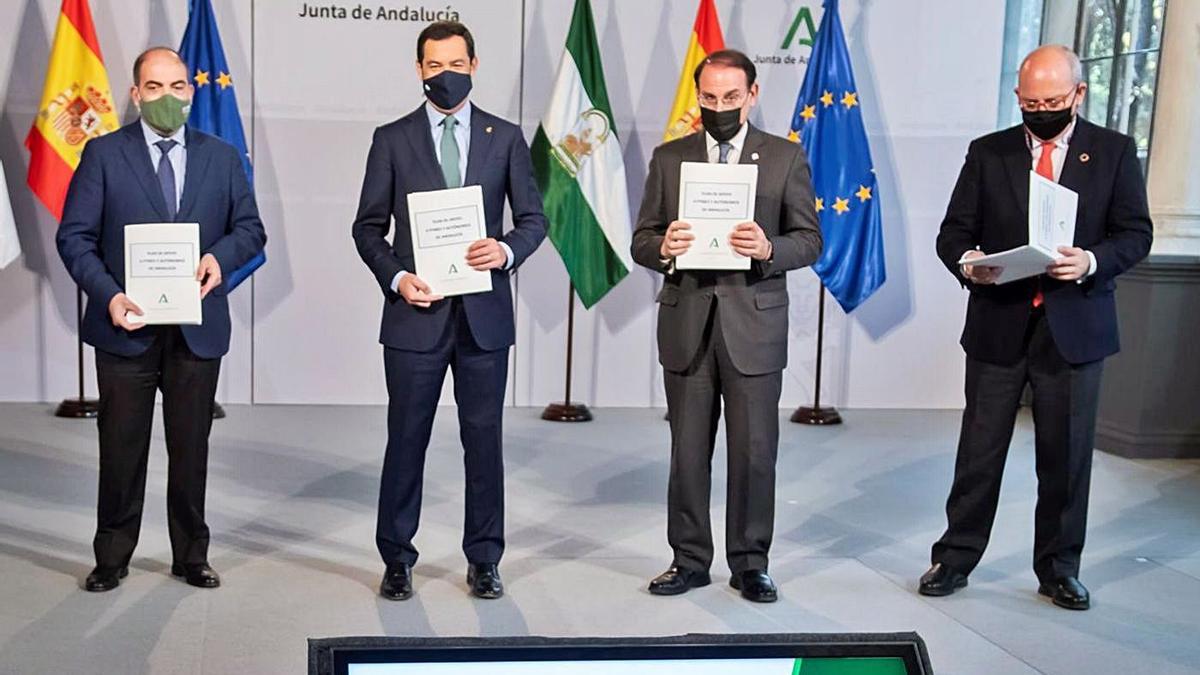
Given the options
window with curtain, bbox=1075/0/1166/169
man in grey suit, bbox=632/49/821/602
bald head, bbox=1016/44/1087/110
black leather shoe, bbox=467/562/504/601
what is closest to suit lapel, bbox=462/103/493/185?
man in grey suit, bbox=632/49/821/602

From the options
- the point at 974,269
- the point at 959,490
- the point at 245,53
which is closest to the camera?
the point at 974,269

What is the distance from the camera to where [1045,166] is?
3.71m

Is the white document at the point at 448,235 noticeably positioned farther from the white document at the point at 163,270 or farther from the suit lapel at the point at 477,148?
the white document at the point at 163,270

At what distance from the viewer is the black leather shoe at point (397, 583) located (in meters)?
3.68

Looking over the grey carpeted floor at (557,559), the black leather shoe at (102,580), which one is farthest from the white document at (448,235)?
the black leather shoe at (102,580)

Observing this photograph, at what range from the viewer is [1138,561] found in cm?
438

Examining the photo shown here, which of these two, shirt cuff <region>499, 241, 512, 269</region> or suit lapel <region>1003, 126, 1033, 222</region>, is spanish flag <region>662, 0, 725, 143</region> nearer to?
suit lapel <region>1003, 126, 1033, 222</region>

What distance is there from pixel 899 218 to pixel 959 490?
3.68 metres

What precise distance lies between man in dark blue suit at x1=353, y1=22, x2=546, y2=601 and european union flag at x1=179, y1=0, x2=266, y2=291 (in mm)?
2953

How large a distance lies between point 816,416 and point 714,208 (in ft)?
11.9

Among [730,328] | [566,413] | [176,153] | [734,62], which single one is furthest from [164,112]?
[566,413]

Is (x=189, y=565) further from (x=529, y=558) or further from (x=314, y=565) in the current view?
(x=529, y=558)

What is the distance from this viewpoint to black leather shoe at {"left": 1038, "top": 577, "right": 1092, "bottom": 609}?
3.78 metres

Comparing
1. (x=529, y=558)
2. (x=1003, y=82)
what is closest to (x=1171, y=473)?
(x=1003, y=82)
